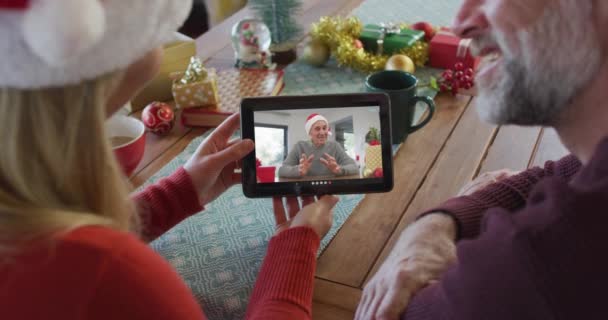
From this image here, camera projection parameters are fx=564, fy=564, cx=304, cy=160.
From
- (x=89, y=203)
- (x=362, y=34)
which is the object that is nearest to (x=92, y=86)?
(x=89, y=203)

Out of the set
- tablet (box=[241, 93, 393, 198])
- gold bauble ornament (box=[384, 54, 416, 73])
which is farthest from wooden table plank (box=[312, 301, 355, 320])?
gold bauble ornament (box=[384, 54, 416, 73])

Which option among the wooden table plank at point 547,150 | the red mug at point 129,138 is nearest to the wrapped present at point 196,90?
the red mug at point 129,138

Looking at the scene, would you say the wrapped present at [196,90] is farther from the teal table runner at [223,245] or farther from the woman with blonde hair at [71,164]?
the woman with blonde hair at [71,164]

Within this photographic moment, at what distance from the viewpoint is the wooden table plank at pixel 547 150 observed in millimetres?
1025

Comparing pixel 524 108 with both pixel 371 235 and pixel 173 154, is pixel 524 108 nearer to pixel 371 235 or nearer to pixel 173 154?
pixel 371 235

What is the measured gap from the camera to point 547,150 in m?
1.05

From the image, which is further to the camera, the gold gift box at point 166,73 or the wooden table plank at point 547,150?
the gold gift box at point 166,73

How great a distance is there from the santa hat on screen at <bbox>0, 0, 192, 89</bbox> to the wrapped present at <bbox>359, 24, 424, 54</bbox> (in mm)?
922

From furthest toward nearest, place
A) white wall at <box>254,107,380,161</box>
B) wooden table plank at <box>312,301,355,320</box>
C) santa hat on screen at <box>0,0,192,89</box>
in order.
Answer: white wall at <box>254,107,380,161</box>
wooden table plank at <box>312,301,355,320</box>
santa hat on screen at <box>0,0,192,89</box>

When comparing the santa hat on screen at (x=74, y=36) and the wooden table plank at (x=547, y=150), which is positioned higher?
the santa hat on screen at (x=74, y=36)

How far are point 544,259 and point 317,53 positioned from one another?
947 millimetres

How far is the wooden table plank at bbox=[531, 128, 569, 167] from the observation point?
3.36 ft

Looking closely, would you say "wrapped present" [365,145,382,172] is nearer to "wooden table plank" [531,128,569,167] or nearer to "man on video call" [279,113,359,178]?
"man on video call" [279,113,359,178]

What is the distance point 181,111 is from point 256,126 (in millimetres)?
378
